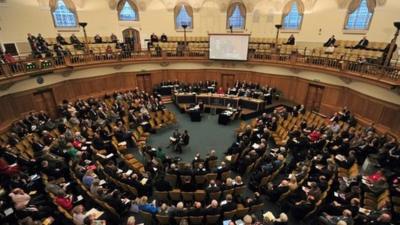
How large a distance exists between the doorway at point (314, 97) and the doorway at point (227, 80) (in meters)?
5.97

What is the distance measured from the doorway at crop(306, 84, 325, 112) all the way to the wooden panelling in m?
0.25

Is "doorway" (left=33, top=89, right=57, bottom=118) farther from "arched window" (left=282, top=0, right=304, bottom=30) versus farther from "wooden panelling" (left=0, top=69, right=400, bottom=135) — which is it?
"arched window" (left=282, top=0, right=304, bottom=30)

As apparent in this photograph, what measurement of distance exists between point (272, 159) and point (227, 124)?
208 inches

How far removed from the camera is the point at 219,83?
63.6 feet

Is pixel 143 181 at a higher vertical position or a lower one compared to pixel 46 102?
lower

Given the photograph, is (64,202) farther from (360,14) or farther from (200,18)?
(360,14)

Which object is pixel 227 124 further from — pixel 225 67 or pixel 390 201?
pixel 390 201

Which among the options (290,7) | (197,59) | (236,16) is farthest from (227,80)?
(290,7)

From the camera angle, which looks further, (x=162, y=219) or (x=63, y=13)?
(x=63, y=13)

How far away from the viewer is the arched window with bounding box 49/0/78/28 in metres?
16.6

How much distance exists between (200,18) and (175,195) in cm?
1768

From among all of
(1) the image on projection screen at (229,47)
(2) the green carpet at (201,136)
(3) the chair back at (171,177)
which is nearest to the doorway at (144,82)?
(2) the green carpet at (201,136)

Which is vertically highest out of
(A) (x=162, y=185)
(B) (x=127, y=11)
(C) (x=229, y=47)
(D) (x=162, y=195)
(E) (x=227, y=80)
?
(B) (x=127, y=11)

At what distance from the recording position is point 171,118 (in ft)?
44.4
